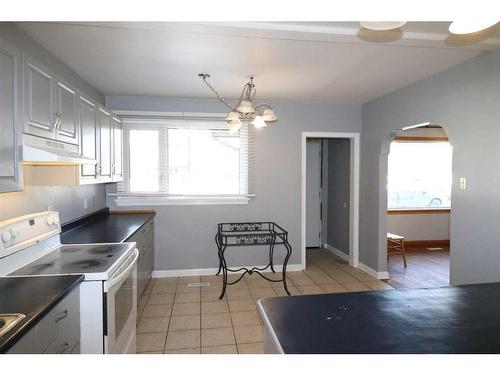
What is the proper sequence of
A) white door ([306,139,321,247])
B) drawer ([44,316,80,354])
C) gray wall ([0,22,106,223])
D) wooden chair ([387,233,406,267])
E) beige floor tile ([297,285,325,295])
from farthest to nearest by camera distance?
white door ([306,139,321,247]) < wooden chair ([387,233,406,267]) < beige floor tile ([297,285,325,295]) < gray wall ([0,22,106,223]) < drawer ([44,316,80,354])

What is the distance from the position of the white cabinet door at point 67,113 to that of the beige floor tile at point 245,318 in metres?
2.17

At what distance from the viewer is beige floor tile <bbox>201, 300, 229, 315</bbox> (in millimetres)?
3020

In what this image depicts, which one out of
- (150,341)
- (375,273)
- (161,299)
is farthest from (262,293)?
(375,273)

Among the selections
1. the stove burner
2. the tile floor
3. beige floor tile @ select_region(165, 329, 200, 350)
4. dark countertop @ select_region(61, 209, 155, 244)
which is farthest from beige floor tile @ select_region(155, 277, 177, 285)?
the stove burner

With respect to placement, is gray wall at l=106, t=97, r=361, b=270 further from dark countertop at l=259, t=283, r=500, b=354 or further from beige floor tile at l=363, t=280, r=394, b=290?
dark countertop at l=259, t=283, r=500, b=354

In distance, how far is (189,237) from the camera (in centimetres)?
405

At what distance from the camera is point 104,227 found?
2.94m

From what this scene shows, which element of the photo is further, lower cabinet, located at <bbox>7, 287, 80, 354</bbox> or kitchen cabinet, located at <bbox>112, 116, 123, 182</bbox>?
kitchen cabinet, located at <bbox>112, 116, 123, 182</bbox>

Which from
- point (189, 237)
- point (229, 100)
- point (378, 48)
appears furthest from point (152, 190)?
point (378, 48)

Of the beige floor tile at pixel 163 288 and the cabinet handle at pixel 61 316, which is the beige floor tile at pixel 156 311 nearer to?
the beige floor tile at pixel 163 288

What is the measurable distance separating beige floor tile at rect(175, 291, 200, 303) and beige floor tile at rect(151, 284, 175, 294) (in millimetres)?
175
